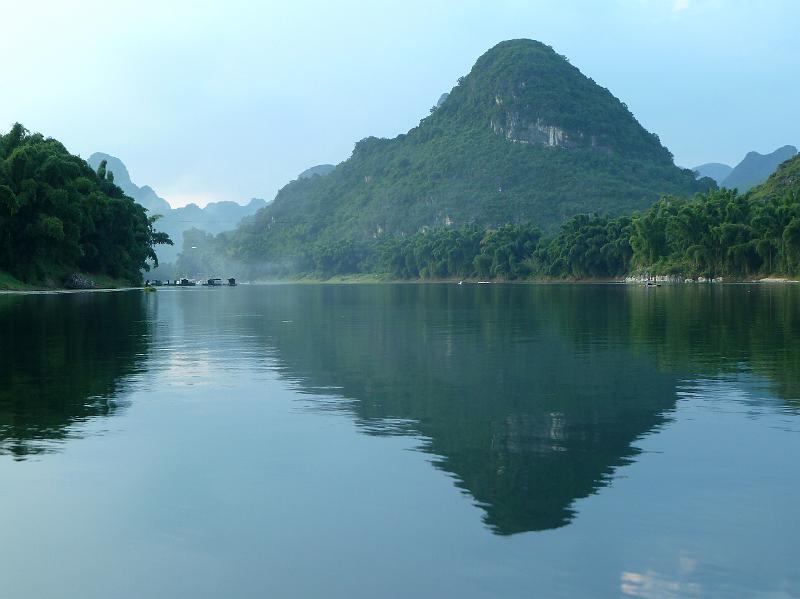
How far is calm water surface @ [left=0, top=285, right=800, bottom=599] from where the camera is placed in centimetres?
968

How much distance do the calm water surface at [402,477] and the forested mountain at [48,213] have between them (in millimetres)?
88731

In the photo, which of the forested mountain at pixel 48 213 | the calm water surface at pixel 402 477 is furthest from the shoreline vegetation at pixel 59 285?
the calm water surface at pixel 402 477

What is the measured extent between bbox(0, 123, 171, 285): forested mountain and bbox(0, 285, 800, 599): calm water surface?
88.7 m

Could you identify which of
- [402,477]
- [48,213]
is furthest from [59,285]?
[402,477]

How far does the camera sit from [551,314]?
61.2m

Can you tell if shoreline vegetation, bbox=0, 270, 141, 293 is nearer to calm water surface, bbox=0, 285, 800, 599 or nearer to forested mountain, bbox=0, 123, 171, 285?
forested mountain, bbox=0, 123, 171, 285

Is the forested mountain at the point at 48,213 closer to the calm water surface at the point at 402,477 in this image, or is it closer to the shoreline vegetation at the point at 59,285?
the shoreline vegetation at the point at 59,285

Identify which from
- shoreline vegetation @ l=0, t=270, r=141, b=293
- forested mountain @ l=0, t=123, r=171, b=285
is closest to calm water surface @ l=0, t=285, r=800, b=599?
shoreline vegetation @ l=0, t=270, r=141, b=293

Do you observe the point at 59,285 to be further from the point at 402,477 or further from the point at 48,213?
the point at 402,477

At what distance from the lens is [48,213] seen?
11644 centimetres

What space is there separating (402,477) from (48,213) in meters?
113

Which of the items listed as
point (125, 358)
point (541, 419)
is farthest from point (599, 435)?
point (125, 358)

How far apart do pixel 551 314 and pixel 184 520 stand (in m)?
51.2

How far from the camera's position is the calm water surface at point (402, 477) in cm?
968
